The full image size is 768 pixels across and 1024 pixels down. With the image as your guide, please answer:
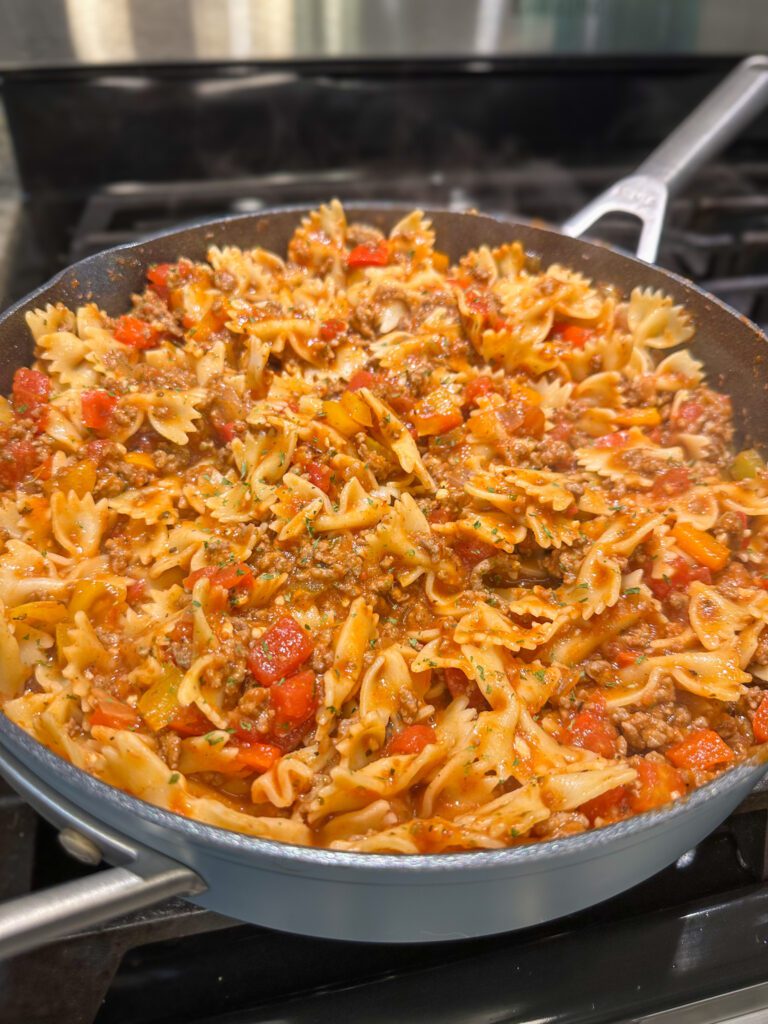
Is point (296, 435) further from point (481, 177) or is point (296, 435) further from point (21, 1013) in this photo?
point (481, 177)

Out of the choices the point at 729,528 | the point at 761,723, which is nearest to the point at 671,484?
the point at 729,528

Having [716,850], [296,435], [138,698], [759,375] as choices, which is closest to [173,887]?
[138,698]

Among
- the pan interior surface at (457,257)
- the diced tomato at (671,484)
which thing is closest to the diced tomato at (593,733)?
the diced tomato at (671,484)

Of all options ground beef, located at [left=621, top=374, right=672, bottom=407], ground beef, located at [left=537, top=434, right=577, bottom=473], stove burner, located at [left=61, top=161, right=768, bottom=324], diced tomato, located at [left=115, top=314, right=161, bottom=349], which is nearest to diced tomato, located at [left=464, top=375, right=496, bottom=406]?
ground beef, located at [left=537, top=434, right=577, bottom=473]

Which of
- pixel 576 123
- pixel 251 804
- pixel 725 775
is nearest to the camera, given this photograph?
pixel 725 775

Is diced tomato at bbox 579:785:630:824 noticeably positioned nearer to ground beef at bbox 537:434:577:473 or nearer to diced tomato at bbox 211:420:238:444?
ground beef at bbox 537:434:577:473
